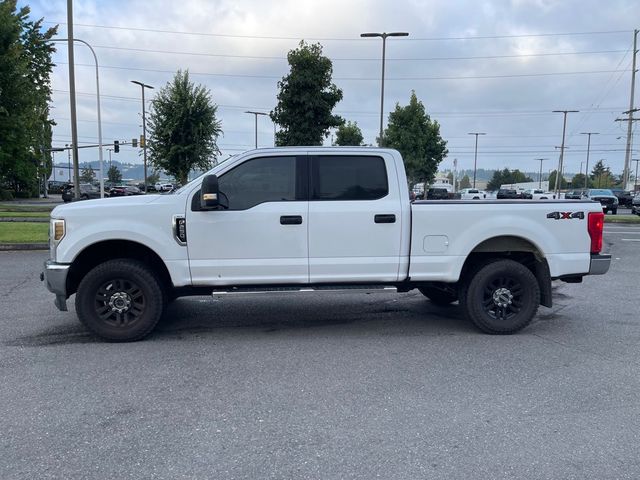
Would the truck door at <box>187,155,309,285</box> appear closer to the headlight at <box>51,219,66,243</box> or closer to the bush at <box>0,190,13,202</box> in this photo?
the headlight at <box>51,219,66,243</box>

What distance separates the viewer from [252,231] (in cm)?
567

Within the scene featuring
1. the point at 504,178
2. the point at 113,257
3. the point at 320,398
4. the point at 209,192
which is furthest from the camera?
the point at 504,178

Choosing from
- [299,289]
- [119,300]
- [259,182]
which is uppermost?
[259,182]

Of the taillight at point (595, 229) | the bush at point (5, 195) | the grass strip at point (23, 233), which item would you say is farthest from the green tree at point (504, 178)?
the taillight at point (595, 229)

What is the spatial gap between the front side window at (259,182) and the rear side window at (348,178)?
282mm

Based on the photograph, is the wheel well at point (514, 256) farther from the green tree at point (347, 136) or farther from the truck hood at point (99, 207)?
the green tree at point (347, 136)

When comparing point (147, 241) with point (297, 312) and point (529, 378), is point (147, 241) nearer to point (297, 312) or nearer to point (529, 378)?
point (297, 312)

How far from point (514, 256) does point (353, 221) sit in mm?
2169

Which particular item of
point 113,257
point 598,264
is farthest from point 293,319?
point 598,264

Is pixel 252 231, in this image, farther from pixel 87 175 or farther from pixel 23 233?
pixel 87 175

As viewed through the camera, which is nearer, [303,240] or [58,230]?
[58,230]

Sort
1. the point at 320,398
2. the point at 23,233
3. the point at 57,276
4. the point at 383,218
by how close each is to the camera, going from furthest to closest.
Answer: the point at 23,233 < the point at 383,218 < the point at 57,276 < the point at 320,398

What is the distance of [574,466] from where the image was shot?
3.27m

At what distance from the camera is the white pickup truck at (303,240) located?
18.4ft
